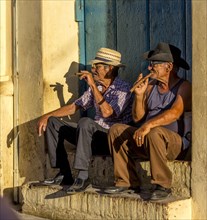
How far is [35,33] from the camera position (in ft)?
20.1

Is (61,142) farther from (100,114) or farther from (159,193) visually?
(159,193)

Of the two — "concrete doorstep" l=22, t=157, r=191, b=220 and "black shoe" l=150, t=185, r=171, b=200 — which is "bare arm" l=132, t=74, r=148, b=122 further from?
"black shoe" l=150, t=185, r=171, b=200

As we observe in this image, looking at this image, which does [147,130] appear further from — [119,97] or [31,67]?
[31,67]

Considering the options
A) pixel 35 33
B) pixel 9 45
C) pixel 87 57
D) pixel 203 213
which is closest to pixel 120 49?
pixel 87 57

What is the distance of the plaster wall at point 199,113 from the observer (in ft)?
14.2

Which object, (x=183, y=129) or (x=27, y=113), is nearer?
(x=183, y=129)

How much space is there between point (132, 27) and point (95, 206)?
1.94m

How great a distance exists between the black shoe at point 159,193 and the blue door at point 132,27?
1261 mm

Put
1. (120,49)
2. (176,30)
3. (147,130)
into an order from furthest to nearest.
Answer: (120,49) → (176,30) → (147,130)

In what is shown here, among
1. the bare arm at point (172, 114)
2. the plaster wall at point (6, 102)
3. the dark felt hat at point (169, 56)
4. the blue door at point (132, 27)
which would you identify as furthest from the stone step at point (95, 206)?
the blue door at point (132, 27)

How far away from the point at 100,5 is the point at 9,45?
1185 mm

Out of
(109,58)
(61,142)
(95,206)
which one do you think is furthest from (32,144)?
(95,206)

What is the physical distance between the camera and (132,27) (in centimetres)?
577

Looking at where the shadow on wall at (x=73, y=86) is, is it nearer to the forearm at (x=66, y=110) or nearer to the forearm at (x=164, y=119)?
the forearm at (x=66, y=110)
